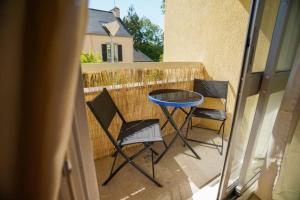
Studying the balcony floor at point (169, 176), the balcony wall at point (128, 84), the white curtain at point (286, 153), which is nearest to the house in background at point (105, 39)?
the balcony wall at point (128, 84)

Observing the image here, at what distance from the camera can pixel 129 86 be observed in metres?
2.10

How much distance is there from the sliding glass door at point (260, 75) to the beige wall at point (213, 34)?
0.91m

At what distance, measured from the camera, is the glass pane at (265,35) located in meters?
1.13

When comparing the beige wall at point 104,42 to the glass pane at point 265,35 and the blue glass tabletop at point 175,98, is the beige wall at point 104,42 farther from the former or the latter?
the glass pane at point 265,35

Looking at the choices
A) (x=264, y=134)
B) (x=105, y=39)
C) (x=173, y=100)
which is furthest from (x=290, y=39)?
(x=105, y=39)

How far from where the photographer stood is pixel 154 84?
92.0 inches

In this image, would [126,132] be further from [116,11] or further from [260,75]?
[116,11]

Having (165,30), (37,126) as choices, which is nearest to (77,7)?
(37,126)

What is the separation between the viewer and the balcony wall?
185 cm

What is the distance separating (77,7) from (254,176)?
2.07m

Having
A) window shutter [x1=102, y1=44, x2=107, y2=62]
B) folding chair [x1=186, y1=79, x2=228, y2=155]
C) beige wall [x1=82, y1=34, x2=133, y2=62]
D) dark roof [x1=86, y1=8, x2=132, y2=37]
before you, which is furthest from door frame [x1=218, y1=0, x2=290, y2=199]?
window shutter [x1=102, y1=44, x2=107, y2=62]

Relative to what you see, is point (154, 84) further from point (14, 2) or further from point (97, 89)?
point (14, 2)

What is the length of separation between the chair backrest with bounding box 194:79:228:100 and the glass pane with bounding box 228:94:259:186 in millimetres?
1055

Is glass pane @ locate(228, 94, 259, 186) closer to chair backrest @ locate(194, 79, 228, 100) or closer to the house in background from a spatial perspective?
chair backrest @ locate(194, 79, 228, 100)
